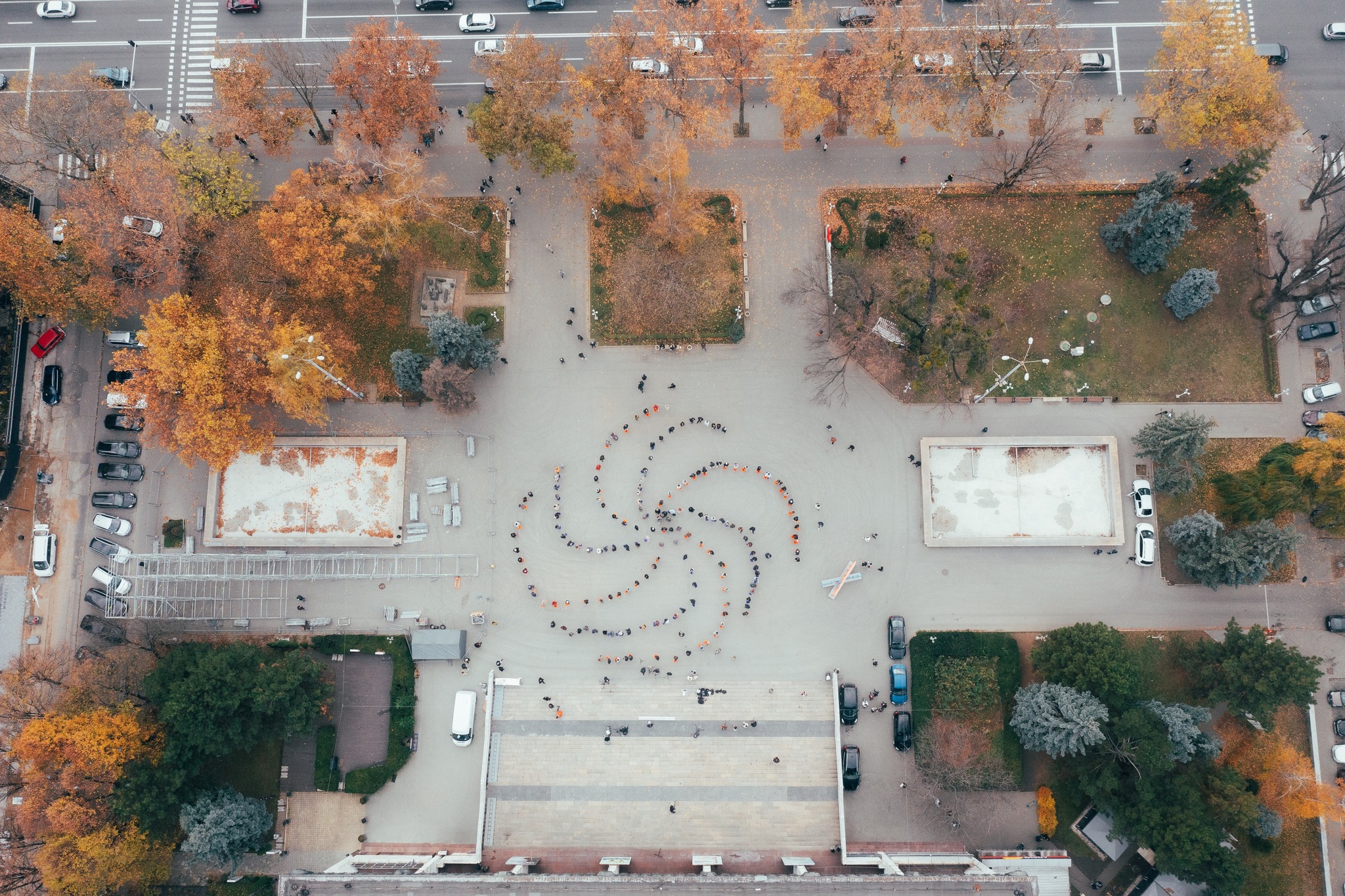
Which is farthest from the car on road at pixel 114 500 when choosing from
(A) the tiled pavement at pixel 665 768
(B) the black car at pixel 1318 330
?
(B) the black car at pixel 1318 330

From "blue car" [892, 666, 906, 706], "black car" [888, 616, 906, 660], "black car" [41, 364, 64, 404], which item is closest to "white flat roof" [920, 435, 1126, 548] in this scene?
"black car" [888, 616, 906, 660]

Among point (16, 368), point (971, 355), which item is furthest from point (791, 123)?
point (16, 368)

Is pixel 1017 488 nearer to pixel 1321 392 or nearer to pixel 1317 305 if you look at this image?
pixel 1321 392

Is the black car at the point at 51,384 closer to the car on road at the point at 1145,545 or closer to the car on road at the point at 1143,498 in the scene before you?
the car on road at the point at 1143,498

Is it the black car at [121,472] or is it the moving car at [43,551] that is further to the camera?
the black car at [121,472]

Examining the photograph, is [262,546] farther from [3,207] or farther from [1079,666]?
[1079,666]

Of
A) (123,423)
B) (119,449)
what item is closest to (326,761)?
(119,449)
